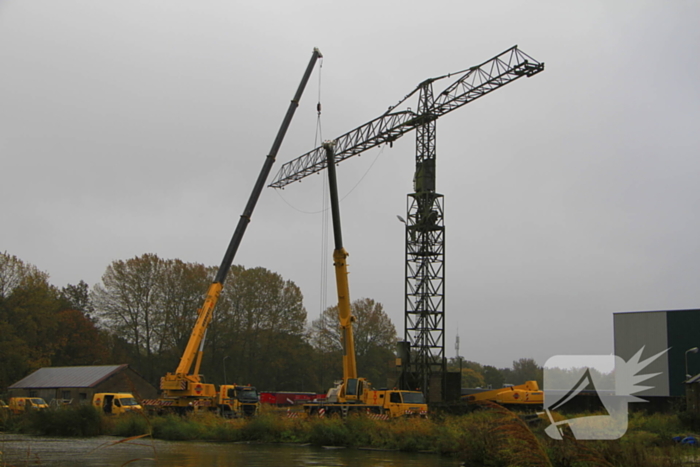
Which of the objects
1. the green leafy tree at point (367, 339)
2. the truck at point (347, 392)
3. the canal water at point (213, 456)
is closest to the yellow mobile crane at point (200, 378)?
the truck at point (347, 392)

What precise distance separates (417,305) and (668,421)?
1855 cm

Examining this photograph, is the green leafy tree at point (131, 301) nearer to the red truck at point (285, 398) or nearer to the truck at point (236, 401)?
the red truck at point (285, 398)

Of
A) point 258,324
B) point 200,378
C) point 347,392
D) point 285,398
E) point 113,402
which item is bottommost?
point 285,398

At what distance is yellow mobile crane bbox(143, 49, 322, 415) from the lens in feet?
109

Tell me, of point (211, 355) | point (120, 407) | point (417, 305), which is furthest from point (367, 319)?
point (120, 407)

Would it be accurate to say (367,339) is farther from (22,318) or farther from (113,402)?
(113,402)

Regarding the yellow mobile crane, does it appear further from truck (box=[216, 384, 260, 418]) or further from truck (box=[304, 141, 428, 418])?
truck (box=[304, 141, 428, 418])

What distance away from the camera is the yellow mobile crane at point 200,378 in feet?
109

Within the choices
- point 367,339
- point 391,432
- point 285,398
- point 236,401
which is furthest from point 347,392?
point 367,339

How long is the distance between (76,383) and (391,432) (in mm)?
36817

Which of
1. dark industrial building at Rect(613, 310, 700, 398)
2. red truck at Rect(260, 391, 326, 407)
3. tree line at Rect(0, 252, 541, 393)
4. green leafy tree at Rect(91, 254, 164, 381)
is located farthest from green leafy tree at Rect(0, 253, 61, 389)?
A: dark industrial building at Rect(613, 310, 700, 398)

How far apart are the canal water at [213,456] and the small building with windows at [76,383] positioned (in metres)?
26.7

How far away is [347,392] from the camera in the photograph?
32.2 meters

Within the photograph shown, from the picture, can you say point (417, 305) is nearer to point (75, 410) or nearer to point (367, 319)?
point (75, 410)
